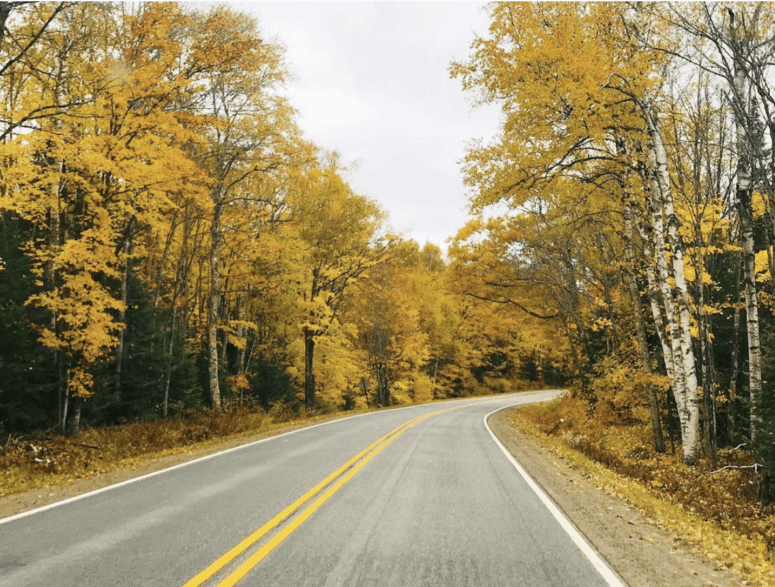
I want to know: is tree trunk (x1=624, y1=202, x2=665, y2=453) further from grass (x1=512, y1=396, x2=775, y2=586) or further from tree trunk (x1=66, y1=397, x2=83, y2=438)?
tree trunk (x1=66, y1=397, x2=83, y2=438)

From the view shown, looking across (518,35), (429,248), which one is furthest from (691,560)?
(429,248)

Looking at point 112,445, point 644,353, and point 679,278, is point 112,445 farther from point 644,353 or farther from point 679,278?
point 679,278

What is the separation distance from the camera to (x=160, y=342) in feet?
63.9

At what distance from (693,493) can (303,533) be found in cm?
756

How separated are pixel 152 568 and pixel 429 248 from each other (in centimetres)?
5704

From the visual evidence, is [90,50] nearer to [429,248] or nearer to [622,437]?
[622,437]

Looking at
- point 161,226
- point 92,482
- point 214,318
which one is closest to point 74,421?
point 161,226

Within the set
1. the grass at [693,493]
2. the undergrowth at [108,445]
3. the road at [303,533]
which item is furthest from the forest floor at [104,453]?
the grass at [693,493]

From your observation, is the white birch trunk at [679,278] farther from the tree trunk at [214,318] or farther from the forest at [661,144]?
the tree trunk at [214,318]

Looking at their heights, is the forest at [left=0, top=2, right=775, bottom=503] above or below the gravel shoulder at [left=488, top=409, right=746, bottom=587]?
above

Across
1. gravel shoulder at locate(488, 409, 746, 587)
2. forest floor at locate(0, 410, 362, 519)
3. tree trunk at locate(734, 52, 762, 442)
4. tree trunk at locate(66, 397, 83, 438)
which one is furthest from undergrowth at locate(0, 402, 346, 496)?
tree trunk at locate(734, 52, 762, 442)

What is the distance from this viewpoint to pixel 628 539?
5.91m

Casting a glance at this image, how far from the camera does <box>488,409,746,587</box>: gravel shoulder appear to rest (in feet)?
16.0

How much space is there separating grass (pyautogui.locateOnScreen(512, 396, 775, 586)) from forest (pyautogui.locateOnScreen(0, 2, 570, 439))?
1042cm
